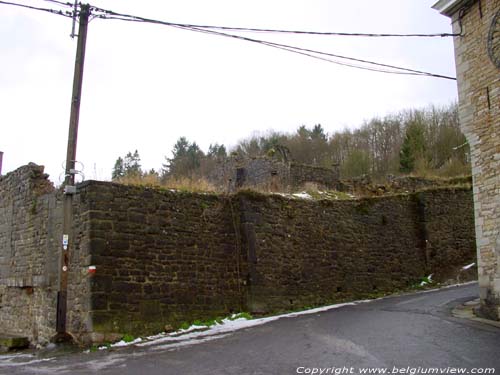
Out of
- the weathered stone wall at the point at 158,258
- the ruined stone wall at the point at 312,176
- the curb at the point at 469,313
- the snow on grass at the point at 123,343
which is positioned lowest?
the snow on grass at the point at 123,343

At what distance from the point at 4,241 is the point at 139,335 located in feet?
19.4

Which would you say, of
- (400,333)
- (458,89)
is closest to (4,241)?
(400,333)

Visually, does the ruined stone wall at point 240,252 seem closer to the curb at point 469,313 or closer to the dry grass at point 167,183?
the dry grass at point 167,183

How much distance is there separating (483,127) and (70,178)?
30.8 feet

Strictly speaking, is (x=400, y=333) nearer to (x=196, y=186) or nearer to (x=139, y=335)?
(x=139, y=335)

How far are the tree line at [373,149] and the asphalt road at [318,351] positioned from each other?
1879cm

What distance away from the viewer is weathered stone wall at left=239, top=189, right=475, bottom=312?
14242 millimetres

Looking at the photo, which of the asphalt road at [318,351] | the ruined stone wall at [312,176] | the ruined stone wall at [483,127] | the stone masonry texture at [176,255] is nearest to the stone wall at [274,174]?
the ruined stone wall at [312,176]

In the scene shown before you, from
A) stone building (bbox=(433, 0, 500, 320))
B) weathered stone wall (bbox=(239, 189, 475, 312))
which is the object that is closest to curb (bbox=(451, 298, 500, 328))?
stone building (bbox=(433, 0, 500, 320))

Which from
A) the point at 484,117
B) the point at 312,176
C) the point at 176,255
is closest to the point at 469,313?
the point at 484,117

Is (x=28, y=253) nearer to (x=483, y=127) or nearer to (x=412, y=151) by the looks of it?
(x=483, y=127)

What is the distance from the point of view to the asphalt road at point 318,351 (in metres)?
7.27

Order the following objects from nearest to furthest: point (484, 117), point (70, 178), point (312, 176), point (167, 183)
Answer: point (70, 178)
point (484, 117)
point (167, 183)
point (312, 176)

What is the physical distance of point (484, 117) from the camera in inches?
461
